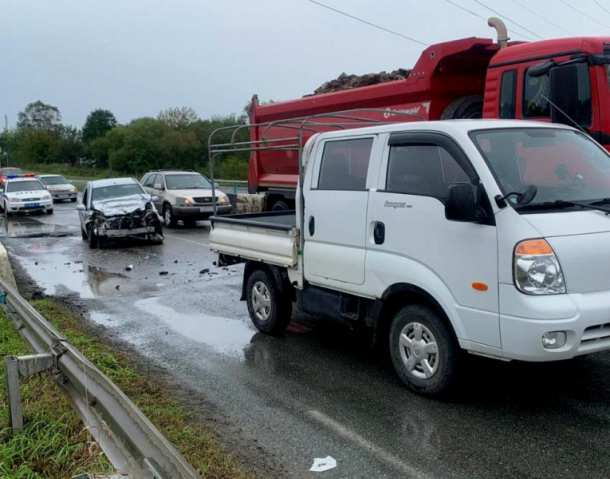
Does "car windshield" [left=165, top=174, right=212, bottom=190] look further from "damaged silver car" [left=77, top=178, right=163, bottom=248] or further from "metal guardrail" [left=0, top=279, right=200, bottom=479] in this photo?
"metal guardrail" [left=0, top=279, right=200, bottom=479]

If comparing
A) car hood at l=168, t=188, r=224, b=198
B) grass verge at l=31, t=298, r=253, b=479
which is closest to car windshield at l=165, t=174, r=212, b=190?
car hood at l=168, t=188, r=224, b=198

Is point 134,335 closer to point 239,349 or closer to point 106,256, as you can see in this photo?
point 239,349

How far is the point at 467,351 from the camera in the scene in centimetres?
457

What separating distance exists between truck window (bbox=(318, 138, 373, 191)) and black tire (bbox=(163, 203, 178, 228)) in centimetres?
1350

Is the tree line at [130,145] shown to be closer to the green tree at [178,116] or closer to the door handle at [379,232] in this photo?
the green tree at [178,116]

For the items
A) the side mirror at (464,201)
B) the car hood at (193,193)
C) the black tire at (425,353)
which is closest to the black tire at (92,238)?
the car hood at (193,193)

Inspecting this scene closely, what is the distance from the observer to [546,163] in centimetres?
489

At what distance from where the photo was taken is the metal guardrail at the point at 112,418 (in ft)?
8.89

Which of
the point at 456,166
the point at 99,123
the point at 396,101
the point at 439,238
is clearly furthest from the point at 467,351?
the point at 99,123

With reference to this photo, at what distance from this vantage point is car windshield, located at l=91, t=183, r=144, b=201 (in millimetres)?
15891

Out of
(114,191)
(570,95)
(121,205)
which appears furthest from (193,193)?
(570,95)

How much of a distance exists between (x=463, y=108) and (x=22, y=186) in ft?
73.8

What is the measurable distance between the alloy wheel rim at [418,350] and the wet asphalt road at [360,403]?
0.78ft

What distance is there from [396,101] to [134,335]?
18.5 feet
